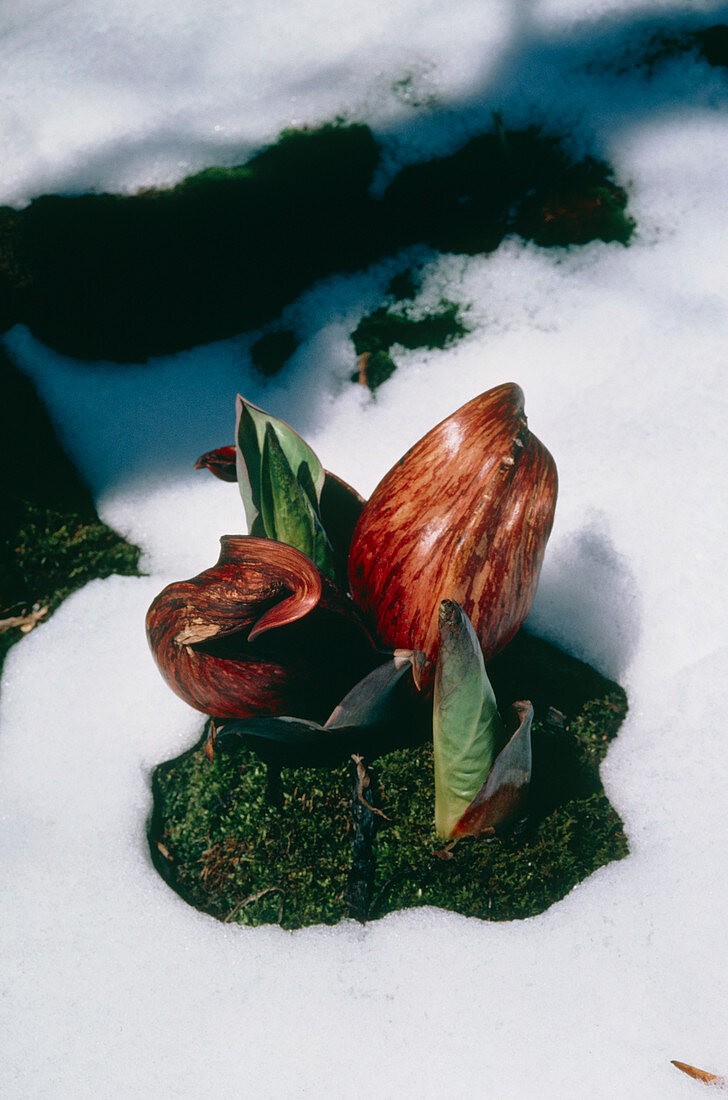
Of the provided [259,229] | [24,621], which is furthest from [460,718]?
[259,229]

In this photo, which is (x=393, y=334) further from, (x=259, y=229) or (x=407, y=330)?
(x=259, y=229)

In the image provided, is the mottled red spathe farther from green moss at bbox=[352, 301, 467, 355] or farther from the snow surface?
green moss at bbox=[352, 301, 467, 355]

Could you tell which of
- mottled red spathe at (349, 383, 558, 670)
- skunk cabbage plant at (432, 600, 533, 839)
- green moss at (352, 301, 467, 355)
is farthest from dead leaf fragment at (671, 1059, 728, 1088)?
green moss at (352, 301, 467, 355)

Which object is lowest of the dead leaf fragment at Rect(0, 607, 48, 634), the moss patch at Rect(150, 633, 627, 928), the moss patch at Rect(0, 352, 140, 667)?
the moss patch at Rect(150, 633, 627, 928)

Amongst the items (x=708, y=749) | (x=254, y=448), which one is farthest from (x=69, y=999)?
(x=708, y=749)

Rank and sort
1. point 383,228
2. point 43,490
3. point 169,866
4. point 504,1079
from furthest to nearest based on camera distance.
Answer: point 383,228
point 43,490
point 169,866
point 504,1079

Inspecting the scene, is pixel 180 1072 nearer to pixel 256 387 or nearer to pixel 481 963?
pixel 481 963

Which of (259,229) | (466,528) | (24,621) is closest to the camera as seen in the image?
(466,528)
